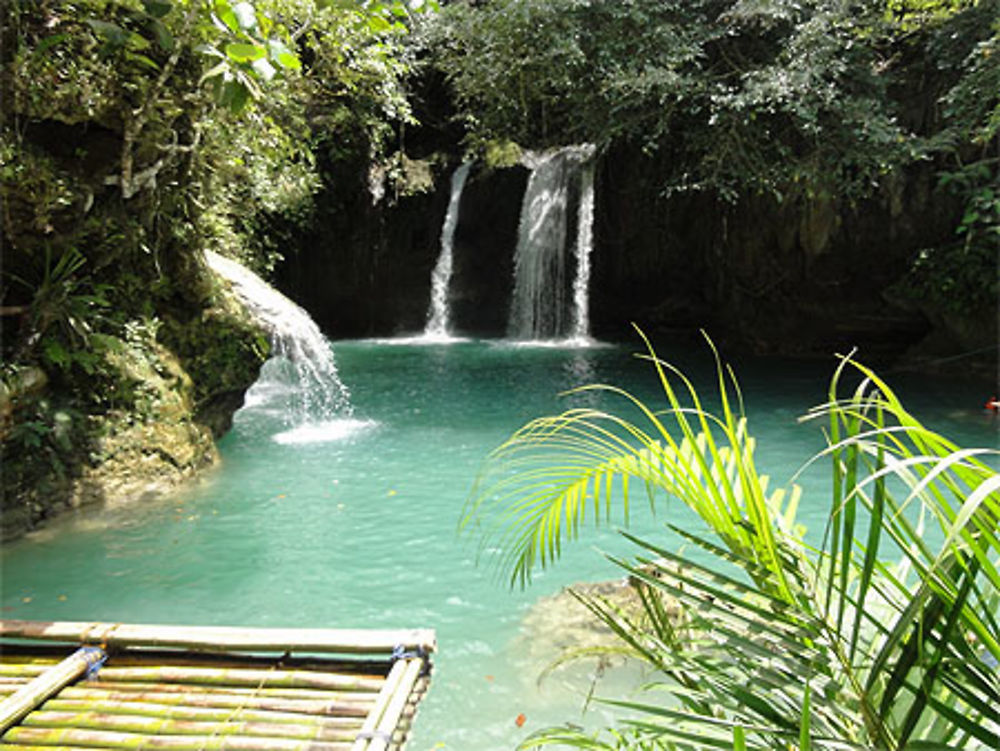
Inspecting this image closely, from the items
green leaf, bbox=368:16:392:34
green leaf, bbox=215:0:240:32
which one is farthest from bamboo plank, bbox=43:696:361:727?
green leaf, bbox=368:16:392:34

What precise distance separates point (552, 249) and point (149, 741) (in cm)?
1313

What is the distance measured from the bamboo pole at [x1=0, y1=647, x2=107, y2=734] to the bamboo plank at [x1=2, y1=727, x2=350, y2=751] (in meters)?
0.06

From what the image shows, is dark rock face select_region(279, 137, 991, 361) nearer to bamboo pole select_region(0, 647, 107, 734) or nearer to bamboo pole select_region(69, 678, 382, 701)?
bamboo pole select_region(69, 678, 382, 701)

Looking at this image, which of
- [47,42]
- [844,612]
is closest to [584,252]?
[47,42]

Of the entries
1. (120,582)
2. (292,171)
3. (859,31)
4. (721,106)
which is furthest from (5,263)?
(859,31)

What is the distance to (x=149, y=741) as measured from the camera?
2.20m

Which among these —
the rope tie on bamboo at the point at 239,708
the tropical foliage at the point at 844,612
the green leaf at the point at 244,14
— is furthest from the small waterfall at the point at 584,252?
the tropical foliage at the point at 844,612

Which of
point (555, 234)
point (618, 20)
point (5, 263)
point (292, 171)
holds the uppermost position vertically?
point (618, 20)

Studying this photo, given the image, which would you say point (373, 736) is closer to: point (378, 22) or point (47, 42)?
point (378, 22)

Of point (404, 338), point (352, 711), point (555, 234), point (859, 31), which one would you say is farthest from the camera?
point (404, 338)

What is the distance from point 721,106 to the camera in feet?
34.6

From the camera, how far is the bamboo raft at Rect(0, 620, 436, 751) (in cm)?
221

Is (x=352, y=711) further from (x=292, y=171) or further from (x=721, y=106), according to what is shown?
(x=292, y=171)

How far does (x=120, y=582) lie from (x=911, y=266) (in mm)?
11263
